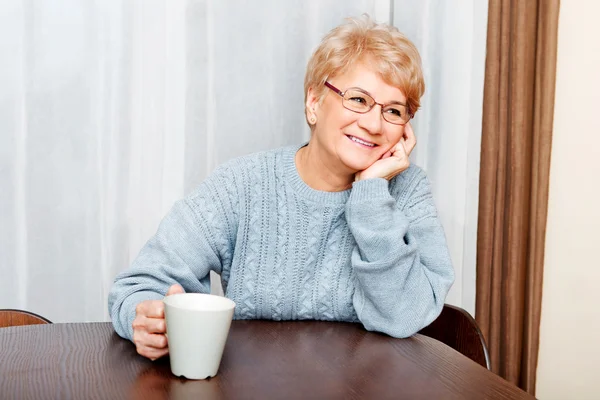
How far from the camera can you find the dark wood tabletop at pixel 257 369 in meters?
0.91

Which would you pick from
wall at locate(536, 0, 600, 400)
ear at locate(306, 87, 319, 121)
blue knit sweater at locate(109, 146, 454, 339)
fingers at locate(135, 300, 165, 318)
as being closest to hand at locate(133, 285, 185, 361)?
fingers at locate(135, 300, 165, 318)

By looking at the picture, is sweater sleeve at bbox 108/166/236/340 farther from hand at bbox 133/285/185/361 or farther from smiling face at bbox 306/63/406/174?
smiling face at bbox 306/63/406/174

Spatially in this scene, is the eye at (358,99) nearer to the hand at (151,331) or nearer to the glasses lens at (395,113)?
the glasses lens at (395,113)

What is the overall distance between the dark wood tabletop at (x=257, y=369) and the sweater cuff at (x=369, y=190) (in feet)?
1.06

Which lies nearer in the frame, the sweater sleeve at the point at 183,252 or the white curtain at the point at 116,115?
the sweater sleeve at the point at 183,252

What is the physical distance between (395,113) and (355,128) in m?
0.11

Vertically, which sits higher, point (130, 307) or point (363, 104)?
point (363, 104)

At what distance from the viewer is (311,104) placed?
163 cm

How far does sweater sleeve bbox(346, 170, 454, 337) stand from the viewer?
4.38 ft

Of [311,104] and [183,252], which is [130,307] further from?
[311,104]

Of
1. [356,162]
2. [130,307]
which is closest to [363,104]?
[356,162]

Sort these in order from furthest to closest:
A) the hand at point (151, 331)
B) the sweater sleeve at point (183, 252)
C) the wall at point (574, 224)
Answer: the wall at point (574, 224), the sweater sleeve at point (183, 252), the hand at point (151, 331)

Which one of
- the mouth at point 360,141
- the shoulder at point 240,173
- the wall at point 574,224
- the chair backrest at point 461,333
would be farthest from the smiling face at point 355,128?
the wall at point 574,224

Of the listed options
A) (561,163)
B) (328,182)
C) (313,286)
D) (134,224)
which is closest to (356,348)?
(313,286)
